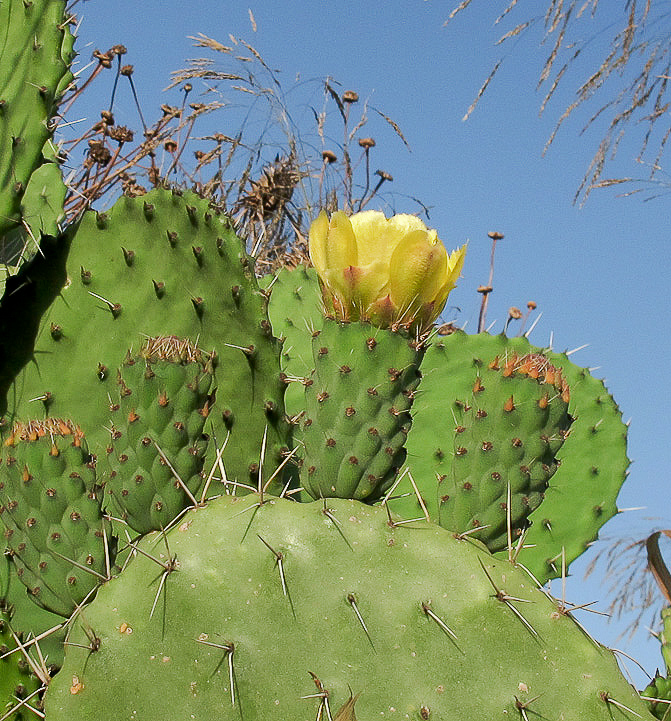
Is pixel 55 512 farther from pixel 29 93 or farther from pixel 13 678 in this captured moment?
pixel 29 93

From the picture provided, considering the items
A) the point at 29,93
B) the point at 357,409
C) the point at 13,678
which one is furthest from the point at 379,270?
the point at 29,93

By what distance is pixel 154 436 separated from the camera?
1170mm

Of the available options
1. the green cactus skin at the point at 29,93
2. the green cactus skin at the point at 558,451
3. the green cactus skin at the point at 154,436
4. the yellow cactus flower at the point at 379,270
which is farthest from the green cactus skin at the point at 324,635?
the green cactus skin at the point at 29,93

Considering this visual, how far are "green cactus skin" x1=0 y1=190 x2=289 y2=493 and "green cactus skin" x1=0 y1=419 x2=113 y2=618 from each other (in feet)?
1.22

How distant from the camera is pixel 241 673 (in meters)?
1.00

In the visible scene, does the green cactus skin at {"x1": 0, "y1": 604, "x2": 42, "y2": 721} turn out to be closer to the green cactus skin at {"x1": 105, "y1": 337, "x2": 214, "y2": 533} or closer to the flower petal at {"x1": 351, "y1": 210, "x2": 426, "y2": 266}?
the green cactus skin at {"x1": 105, "y1": 337, "x2": 214, "y2": 533}

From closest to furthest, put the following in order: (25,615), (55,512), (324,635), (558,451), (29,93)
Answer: (324,635)
(55,512)
(25,615)
(29,93)
(558,451)

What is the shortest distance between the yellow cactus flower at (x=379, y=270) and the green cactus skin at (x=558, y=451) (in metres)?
0.68

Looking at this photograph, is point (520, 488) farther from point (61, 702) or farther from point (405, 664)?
point (61, 702)

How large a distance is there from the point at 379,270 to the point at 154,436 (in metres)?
0.34

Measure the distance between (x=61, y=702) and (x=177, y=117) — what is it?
2756 mm

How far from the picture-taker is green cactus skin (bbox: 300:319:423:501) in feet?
3.84

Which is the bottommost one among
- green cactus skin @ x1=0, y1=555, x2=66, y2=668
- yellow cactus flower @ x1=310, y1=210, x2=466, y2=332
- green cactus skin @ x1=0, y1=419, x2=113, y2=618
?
green cactus skin @ x1=0, y1=555, x2=66, y2=668

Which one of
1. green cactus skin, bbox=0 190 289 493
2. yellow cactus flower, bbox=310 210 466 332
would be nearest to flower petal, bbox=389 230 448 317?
yellow cactus flower, bbox=310 210 466 332
